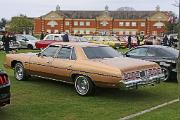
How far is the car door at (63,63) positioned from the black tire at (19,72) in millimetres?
1793

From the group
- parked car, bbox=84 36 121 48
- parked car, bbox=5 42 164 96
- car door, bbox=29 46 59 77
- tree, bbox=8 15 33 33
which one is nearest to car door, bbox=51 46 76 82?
parked car, bbox=5 42 164 96

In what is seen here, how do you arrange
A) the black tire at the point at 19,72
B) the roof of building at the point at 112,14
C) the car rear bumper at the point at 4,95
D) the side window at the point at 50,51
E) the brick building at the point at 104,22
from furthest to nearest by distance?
1. the roof of building at the point at 112,14
2. the brick building at the point at 104,22
3. the black tire at the point at 19,72
4. the side window at the point at 50,51
5. the car rear bumper at the point at 4,95

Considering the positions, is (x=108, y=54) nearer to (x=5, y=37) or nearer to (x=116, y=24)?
(x=5, y=37)

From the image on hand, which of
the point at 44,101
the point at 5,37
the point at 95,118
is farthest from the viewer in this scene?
the point at 5,37

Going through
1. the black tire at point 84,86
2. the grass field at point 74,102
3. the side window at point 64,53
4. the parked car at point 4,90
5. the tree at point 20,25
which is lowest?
the grass field at point 74,102

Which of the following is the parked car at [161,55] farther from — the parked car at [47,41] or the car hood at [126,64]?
the parked car at [47,41]

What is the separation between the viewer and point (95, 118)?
866cm

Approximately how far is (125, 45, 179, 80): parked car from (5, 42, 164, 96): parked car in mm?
3005

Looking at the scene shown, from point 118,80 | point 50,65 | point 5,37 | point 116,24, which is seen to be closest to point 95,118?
point 118,80

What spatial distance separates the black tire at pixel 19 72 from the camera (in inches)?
531

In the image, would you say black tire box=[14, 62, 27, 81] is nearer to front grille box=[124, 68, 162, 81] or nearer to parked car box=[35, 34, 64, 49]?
front grille box=[124, 68, 162, 81]

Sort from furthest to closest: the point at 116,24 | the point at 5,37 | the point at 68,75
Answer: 1. the point at 116,24
2. the point at 5,37
3. the point at 68,75

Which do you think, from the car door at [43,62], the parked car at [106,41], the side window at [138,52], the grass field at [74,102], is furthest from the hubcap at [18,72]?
the parked car at [106,41]

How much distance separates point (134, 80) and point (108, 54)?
5.61ft
